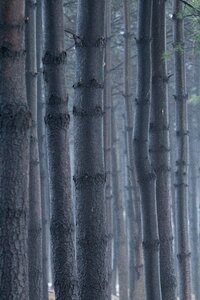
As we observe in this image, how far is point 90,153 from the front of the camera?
5887 millimetres

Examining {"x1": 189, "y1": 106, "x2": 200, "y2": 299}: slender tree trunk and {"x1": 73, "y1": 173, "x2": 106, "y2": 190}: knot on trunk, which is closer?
{"x1": 73, "y1": 173, "x2": 106, "y2": 190}: knot on trunk

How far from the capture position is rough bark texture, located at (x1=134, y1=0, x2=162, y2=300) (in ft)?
24.0

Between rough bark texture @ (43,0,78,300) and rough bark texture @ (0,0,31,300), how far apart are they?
104 centimetres

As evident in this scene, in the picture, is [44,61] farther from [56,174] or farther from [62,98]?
[56,174]

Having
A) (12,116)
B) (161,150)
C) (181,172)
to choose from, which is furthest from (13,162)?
(181,172)

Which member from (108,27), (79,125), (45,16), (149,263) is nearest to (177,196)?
(149,263)

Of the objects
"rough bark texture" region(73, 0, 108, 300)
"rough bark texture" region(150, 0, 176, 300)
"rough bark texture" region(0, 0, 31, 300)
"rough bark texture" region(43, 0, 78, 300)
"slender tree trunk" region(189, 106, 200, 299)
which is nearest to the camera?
"rough bark texture" region(0, 0, 31, 300)

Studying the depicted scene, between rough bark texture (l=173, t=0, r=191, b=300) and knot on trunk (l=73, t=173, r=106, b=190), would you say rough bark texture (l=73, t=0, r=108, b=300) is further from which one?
rough bark texture (l=173, t=0, r=191, b=300)

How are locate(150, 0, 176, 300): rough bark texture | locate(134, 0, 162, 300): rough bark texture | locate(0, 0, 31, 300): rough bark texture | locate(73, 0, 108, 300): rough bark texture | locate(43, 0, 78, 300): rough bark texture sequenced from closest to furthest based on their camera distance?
locate(0, 0, 31, 300): rough bark texture < locate(73, 0, 108, 300): rough bark texture < locate(43, 0, 78, 300): rough bark texture < locate(134, 0, 162, 300): rough bark texture < locate(150, 0, 176, 300): rough bark texture

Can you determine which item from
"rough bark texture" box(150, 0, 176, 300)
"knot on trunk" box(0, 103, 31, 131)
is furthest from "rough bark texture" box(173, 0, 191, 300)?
"knot on trunk" box(0, 103, 31, 131)

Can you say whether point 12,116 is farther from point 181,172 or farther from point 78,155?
point 181,172

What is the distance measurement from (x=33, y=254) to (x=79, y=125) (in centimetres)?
298

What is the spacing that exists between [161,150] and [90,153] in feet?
7.52

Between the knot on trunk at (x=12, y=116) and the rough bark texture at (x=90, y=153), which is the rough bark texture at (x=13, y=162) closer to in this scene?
the knot on trunk at (x=12, y=116)
